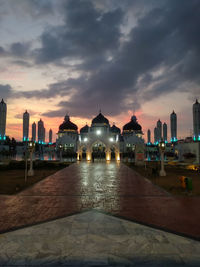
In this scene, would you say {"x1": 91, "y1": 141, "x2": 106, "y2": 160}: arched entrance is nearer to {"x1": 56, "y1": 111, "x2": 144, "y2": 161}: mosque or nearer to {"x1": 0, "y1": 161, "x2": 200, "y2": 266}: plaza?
{"x1": 56, "y1": 111, "x2": 144, "y2": 161}: mosque

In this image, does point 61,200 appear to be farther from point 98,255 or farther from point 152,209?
point 98,255

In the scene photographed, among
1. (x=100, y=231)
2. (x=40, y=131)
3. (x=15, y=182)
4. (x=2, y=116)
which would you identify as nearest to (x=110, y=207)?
(x=100, y=231)

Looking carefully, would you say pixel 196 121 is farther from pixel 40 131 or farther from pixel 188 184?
pixel 40 131

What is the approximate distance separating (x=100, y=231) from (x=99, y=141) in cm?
5027

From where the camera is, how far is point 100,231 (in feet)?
16.4

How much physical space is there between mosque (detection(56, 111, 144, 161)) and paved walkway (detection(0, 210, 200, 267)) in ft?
103

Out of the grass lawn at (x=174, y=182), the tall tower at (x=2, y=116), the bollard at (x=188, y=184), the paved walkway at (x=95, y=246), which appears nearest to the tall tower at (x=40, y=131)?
the tall tower at (x=2, y=116)

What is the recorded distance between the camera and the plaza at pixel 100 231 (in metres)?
3.79

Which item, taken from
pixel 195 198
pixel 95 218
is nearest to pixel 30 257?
pixel 95 218

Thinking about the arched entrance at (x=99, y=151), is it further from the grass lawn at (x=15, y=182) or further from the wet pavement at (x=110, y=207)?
the wet pavement at (x=110, y=207)

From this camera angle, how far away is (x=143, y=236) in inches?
186

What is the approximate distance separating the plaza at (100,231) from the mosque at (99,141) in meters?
28.8

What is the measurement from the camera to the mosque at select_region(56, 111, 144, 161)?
5397 cm

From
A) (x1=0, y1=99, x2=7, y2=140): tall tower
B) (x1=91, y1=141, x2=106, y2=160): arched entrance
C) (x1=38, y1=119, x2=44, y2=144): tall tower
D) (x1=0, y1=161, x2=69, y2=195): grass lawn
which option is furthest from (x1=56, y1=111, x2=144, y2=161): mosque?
(x1=38, y1=119, x2=44, y2=144): tall tower
